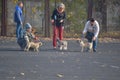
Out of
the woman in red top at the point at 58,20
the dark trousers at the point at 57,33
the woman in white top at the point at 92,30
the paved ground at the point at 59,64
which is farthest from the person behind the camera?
the dark trousers at the point at 57,33

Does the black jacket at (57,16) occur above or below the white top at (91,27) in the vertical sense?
above

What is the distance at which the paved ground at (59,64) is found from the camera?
13492mm

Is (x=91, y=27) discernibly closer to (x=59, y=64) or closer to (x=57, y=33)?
(x=57, y=33)

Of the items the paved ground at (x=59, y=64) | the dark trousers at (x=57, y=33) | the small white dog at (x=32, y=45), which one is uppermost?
the dark trousers at (x=57, y=33)

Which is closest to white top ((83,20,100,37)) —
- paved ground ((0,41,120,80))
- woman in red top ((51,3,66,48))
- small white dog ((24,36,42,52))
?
paved ground ((0,41,120,80))

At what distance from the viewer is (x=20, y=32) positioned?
21078mm

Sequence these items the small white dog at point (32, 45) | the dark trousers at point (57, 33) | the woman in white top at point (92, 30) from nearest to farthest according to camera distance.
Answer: the small white dog at point (32, 45) < the woman in white top at point (92, 30) < the dark trousers at point (57, 33)

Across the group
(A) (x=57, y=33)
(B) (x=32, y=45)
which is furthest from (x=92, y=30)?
(B) (x=32, y=45)

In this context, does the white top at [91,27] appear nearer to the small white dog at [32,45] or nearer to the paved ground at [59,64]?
the paved ground at [59,64]

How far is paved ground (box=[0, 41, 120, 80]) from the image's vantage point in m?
13.5

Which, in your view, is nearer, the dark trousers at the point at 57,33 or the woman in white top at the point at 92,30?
the woman in white top at the point at 92,30

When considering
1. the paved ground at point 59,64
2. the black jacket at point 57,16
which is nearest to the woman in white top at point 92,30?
the paved ground at point 59,64

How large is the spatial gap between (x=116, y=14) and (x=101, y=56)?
9015 mm

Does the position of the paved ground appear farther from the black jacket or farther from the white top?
the black jacket
